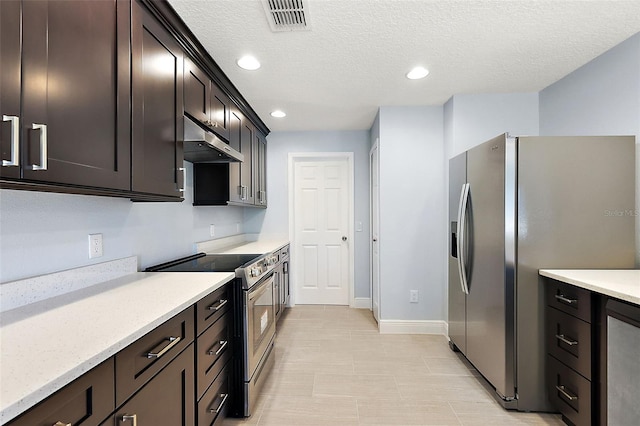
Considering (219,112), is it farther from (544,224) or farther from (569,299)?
(569,299)

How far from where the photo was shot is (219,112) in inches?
100

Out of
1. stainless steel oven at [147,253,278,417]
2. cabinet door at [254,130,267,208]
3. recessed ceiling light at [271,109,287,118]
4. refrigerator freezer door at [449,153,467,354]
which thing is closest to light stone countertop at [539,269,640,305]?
refrigerator freezer door at [449,153,467,354]

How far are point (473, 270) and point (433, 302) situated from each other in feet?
3.50

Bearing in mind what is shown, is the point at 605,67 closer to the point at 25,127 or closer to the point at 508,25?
the point at 508,25

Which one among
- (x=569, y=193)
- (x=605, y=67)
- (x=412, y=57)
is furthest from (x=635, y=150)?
(x=412, y=57)

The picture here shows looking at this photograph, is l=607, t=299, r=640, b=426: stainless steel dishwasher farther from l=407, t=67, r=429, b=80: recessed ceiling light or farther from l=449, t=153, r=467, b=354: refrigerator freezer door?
l=407, t=67, r=429, b=80: recessed ceiling light

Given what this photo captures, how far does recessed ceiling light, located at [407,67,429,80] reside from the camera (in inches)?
98.6

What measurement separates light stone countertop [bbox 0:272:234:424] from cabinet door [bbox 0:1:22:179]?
1.62ft

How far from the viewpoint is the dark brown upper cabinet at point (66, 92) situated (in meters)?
0.88

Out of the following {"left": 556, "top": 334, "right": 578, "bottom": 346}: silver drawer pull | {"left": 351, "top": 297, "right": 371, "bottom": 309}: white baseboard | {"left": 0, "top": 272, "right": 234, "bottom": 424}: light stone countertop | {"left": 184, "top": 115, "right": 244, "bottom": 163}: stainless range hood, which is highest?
{"left": 184, "top": 115, "right": 244, "bottom": 163}: stainless range hood

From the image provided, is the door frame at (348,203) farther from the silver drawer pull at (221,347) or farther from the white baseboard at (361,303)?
the silver drawer pull at (221,347)

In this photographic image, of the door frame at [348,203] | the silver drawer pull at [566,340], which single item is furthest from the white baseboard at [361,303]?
the silver drawer pull at [566,340]

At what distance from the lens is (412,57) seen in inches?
90.7

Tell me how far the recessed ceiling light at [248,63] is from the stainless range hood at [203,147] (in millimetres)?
593
